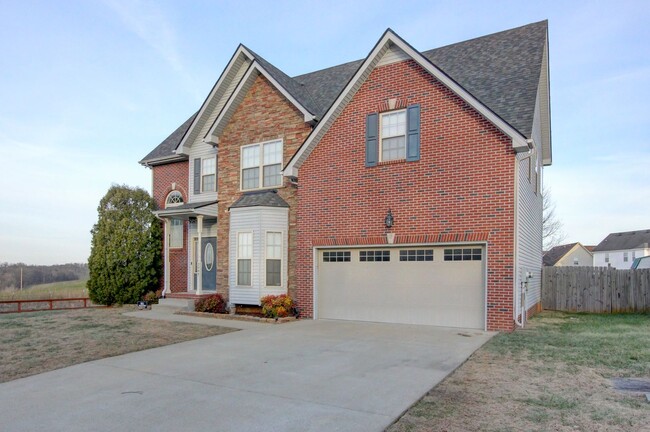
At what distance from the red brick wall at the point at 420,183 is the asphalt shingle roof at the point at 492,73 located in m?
0.83

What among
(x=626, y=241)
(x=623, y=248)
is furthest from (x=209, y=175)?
(x=626, y=241)

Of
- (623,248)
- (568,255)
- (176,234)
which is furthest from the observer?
(623,248)

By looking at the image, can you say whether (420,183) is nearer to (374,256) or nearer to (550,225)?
(374,256)

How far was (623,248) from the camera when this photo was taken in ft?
208

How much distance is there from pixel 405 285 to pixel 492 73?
274 inches

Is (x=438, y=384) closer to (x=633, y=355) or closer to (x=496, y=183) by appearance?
(x=633, y=355)

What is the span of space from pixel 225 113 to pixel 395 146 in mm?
6850

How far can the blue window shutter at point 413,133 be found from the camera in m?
11.9

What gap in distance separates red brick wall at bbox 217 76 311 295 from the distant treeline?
47.8 feet

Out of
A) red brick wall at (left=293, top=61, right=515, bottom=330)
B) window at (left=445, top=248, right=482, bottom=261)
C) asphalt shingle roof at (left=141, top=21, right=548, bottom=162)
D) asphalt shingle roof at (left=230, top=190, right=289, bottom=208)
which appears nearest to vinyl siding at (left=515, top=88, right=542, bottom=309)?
red brick wall at (left=293, top=61, right=515, bottom=330)

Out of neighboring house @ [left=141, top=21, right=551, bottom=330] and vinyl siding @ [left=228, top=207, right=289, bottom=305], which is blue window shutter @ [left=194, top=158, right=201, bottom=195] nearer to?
neighboring house @ [left=141, top=21, right=551, bottom=330]

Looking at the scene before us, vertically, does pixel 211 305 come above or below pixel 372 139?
below

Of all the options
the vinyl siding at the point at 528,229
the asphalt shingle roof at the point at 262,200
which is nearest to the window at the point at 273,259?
the asphalt shingle roof at the point at 262,200

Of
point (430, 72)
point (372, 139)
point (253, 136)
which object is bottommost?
point (372, 139)
